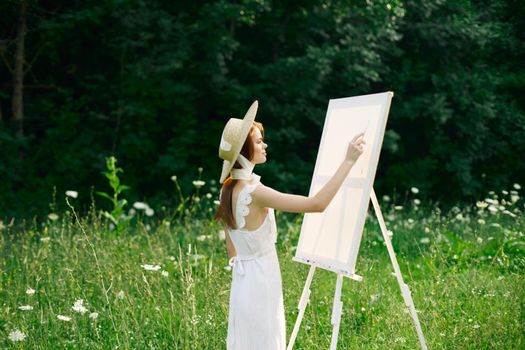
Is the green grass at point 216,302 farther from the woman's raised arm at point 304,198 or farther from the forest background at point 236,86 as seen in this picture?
the forest background at point 236,86

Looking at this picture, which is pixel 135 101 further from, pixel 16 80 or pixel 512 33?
pixel 512 33

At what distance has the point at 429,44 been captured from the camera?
10.7m

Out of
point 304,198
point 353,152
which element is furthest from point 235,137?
point 353,152

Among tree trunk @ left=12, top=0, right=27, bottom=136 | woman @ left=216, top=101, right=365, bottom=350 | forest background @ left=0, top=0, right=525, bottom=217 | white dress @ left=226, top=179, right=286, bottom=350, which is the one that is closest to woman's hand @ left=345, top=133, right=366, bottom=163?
woman @ left=216, top=101, right=365, bottom=350

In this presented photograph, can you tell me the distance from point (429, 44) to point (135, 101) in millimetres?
4716

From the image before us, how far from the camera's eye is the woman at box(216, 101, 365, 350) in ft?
9.69

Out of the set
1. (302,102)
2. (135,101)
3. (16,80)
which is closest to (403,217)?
(302,102)

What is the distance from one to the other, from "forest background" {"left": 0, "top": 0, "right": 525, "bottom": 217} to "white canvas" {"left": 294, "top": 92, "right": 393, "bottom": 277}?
20.1 ft

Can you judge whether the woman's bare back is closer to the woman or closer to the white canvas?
the woman

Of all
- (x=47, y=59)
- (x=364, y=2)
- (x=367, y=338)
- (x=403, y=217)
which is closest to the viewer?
(x=367, y=338)

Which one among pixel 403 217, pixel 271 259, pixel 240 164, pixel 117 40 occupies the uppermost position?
pixel 117 40

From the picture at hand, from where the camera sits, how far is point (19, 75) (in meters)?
10.1

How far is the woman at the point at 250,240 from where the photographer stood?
2953 millimetres

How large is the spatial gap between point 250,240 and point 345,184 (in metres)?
0.58
